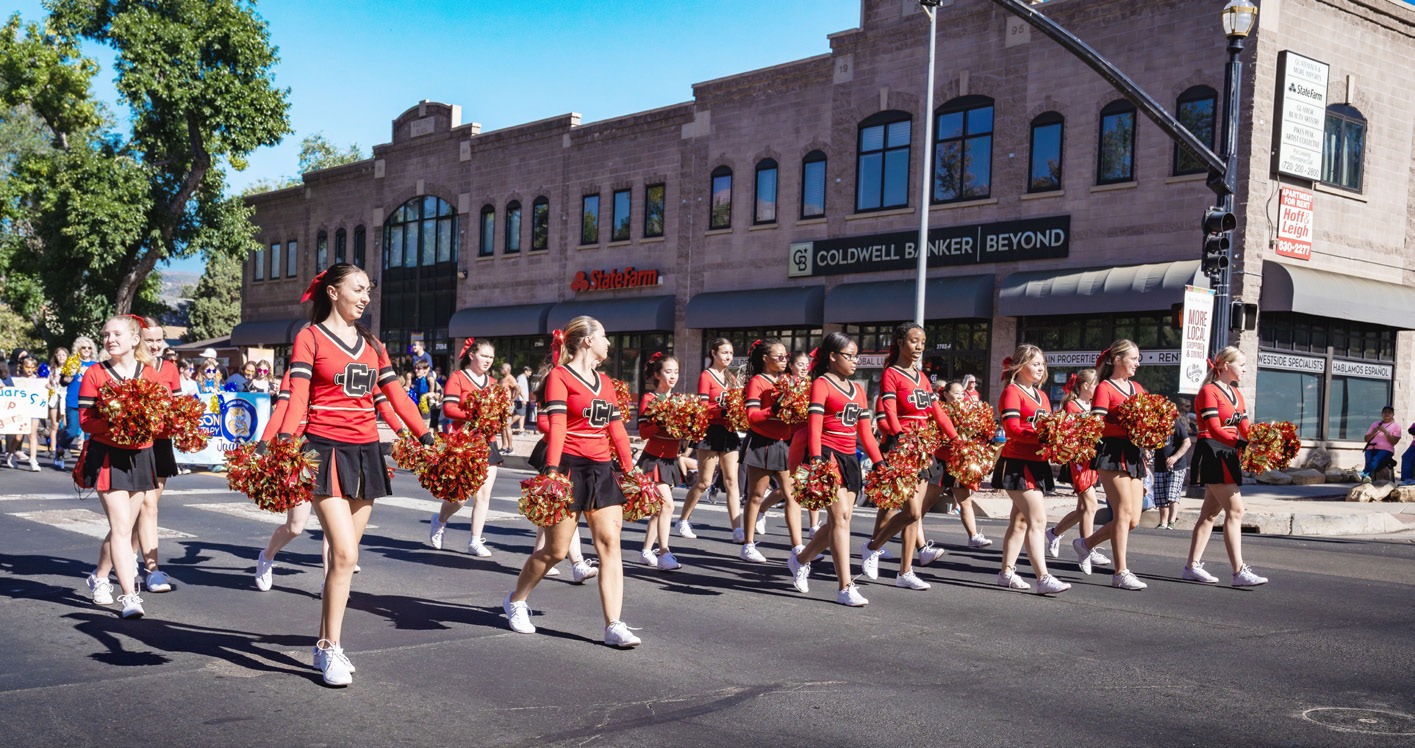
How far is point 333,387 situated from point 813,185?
81.9 feet

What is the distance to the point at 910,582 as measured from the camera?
30.5ft

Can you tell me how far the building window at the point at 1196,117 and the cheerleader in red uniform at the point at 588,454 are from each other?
62.3ft

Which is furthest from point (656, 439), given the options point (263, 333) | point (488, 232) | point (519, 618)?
point (263, 333)

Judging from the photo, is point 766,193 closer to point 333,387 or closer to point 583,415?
point 583,415

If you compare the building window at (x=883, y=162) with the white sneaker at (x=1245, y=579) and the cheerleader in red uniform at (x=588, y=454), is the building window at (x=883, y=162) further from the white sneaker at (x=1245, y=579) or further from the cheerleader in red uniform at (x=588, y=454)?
the cheerleader in red uniform at (x=588, y=454)

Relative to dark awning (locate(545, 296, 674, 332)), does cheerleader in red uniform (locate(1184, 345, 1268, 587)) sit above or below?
below

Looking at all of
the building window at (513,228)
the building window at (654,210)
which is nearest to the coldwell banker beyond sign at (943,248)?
the building window at (654,210)

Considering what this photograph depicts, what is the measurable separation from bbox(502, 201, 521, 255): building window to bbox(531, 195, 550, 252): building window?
2.24 feet

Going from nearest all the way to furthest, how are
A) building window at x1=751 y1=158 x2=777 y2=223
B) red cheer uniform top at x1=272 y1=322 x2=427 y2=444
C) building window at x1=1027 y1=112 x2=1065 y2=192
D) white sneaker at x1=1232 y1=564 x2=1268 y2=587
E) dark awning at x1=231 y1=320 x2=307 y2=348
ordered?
red cheer uniform top at x1=272 y1=322 x2=427 y2=444 → white sneaker at x1=1232 y1=564 x2=1268 y2=587 → building window at x1=1027 y1=112 x2=1065 y2=192 → building window at x1=751 y1=158 x2=777 y2=223 → dark awning at x1=231 y1=320 x2=307 y2=348

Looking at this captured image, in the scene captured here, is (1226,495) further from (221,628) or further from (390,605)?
(221,628)

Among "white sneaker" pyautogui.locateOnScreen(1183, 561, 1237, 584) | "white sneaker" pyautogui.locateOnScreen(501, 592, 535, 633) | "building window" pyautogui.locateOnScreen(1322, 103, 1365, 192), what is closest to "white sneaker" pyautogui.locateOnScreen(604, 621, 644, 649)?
"white sneaker" pyautogui.locateOnScreen(501, 592, 535, 633)

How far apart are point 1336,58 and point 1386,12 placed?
192 cm

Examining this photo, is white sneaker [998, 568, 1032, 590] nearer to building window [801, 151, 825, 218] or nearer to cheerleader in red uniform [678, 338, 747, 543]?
cheerleader in red uniform [678, 338, 747, 543]

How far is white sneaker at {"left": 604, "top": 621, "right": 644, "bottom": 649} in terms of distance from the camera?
6836 mm
